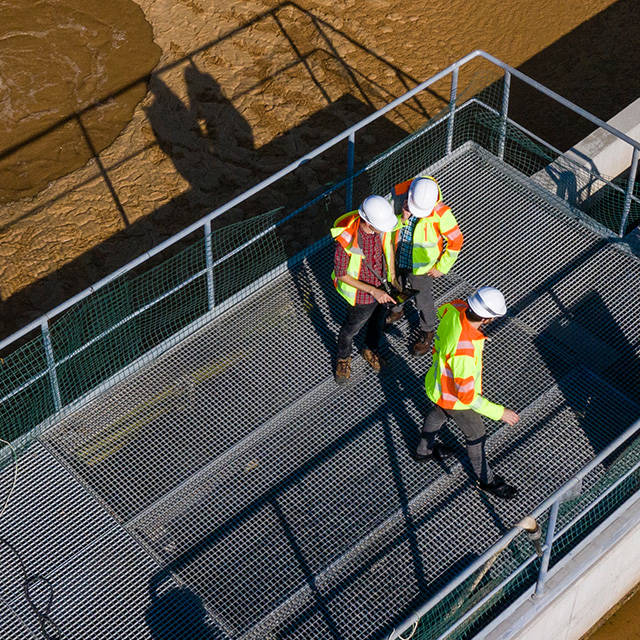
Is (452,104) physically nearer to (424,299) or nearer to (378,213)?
(424,299)

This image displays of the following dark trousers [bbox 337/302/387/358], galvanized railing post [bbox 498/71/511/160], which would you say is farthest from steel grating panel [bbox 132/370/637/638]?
galvanized railing post [bbox 498/71/511/160]

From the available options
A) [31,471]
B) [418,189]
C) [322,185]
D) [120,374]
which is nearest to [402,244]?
[418,189]

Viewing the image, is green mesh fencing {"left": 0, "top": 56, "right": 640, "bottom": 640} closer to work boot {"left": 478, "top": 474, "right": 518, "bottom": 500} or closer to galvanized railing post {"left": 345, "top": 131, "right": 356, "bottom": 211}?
galvanized railing post {"left": 345, "top": 131, "right": 356, "bottom": 211}

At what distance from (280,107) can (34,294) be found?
4.89 m

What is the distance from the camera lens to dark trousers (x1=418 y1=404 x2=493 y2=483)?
991 cm

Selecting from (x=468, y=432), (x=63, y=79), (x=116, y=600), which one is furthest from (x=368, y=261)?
(x=63, y=79)

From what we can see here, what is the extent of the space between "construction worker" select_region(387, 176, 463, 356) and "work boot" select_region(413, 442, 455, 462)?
1403mm

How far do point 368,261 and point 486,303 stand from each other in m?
1.55

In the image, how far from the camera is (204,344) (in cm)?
1164

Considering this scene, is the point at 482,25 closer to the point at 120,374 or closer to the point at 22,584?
the point at 120,374

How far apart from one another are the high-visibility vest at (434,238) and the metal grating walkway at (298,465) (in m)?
1.22

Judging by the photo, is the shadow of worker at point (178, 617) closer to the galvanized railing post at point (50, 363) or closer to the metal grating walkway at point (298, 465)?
the metal grating walkway at point (298, 465)

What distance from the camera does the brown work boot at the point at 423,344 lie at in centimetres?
1137

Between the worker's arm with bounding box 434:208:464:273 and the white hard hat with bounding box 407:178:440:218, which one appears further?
the worker's arm with bounding box 434:208:464:273
